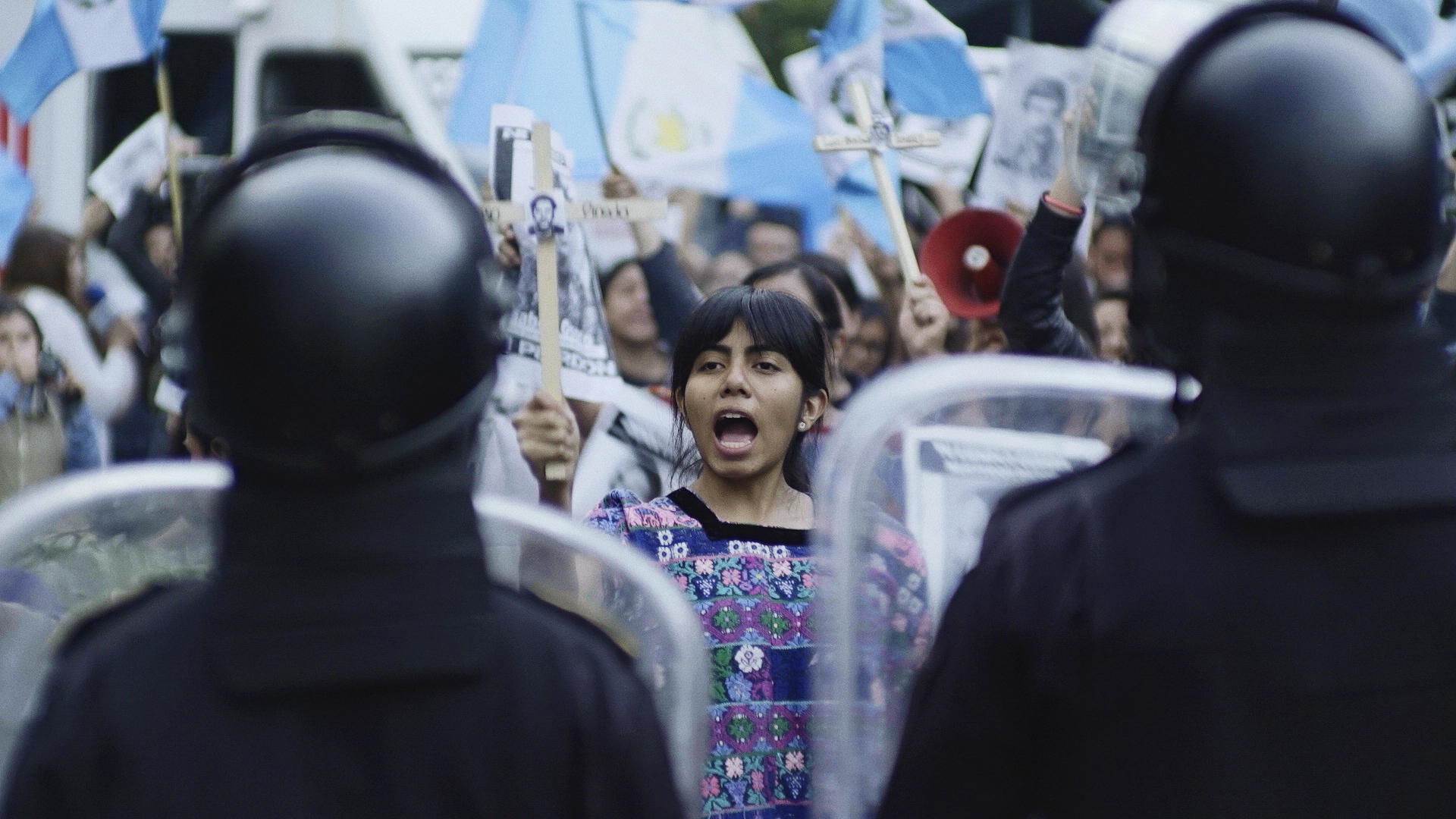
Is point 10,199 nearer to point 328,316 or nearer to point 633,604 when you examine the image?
point 633,604

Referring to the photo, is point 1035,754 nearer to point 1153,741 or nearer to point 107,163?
point 1153,741

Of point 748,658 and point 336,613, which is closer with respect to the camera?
point 336,613

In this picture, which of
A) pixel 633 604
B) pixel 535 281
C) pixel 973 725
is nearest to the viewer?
pixel 973 725

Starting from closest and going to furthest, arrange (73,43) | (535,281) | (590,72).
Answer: (535,281), (590,72), (73,43)

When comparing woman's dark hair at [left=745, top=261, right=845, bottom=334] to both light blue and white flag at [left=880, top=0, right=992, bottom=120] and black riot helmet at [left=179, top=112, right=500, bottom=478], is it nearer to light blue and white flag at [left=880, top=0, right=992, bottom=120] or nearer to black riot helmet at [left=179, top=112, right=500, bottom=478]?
light blue and white flag at [left=880, top=0, right=992, bottom=120]

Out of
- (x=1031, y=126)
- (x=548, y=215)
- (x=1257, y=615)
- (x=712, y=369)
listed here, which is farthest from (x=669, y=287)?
(x=1257, y=615)

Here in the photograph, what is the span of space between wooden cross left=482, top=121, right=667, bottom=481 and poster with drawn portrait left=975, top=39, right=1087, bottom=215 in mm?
1817

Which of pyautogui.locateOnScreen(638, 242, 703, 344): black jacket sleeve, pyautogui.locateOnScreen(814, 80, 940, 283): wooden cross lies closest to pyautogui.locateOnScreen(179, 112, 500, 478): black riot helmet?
pyautogui.locateOnScreen(814, 80, 940, 283): wooden cross

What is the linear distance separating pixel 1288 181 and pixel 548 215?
324 centimetres

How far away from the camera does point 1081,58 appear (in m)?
6.33

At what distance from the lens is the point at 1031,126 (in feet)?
20.8

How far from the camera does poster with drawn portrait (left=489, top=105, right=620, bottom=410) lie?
16.1 ft

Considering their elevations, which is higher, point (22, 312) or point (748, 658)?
point (22, 312)

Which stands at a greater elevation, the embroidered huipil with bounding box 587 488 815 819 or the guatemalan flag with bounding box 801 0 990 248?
the guatemalan flag with bounding box 801 0 990 248
